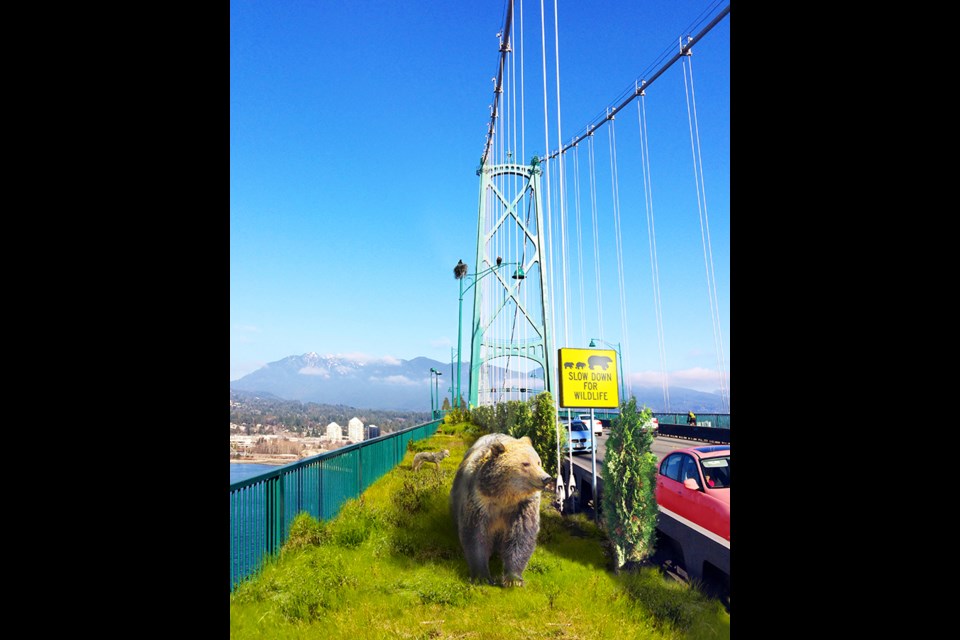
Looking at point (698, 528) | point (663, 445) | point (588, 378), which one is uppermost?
point (588, 378)

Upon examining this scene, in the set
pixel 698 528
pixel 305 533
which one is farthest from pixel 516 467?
pixel 305 533

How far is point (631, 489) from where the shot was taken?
15.4 feet

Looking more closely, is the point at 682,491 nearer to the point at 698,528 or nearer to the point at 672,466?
the point at 672,466

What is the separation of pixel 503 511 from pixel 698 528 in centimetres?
152

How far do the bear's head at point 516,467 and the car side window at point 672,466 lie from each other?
141 centimetres

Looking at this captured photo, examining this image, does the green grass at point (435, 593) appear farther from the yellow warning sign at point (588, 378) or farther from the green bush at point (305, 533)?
the yellow warning sign at point (588, 378)

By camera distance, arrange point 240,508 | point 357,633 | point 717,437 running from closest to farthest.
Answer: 1. point 357,633
2. point 240,508
3. point 717,437
